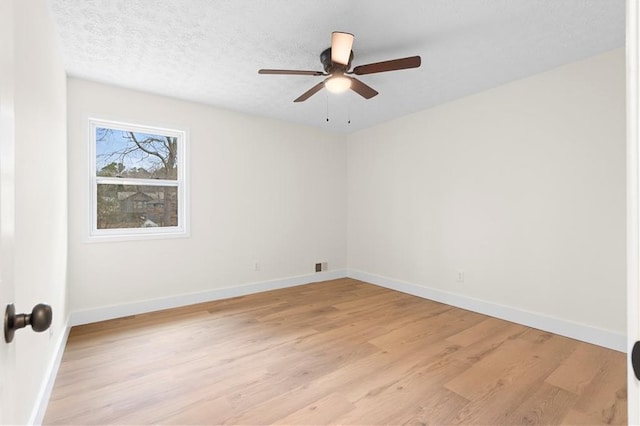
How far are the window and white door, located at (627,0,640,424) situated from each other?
149 inches

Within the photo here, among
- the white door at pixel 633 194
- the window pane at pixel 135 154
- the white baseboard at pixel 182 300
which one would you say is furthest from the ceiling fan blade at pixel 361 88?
the white baseboard at pixel 182 300

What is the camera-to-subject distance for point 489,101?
3268 mm

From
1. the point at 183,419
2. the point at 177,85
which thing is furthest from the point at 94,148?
the point at 183,419

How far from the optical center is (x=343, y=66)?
2.26m

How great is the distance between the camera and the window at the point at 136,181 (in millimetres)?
3166

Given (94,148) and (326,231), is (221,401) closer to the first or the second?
(94,148)

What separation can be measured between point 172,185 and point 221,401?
2.64 meters

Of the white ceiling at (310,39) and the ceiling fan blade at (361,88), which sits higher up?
the white ceiling at (310,39)

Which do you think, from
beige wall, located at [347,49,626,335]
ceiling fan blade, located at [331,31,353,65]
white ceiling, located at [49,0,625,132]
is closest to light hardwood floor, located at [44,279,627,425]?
beige wall, located at [347,49,626,335]

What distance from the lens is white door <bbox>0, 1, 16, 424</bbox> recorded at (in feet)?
1.86

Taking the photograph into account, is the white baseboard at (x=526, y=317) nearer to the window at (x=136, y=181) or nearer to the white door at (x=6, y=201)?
the window at (x=136, y=181)

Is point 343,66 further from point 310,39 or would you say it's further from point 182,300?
point 182,300

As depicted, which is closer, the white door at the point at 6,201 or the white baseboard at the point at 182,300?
the white door at the point at 6,201

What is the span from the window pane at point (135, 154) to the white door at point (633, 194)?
3.91 m
